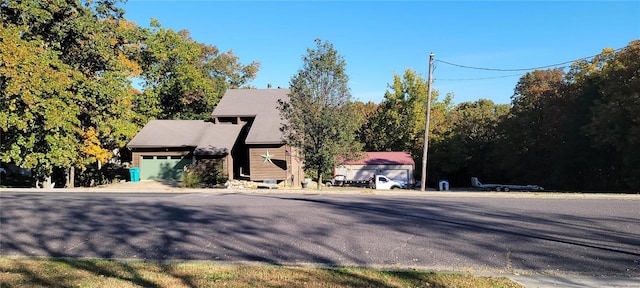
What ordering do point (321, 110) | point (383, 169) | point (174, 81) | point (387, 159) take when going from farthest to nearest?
point (387, 159) → point (383, 169) → point (174, 81) → point (321, 110)

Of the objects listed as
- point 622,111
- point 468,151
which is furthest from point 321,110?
point 468,151

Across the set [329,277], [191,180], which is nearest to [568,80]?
[191,180]

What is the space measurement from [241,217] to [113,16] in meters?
25.3

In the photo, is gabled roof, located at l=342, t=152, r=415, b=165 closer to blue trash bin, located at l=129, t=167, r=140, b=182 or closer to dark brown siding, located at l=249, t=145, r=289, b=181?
dark brown siding, located at l=249, t=145, r=289, b=181

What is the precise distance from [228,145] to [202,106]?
42.6 ft

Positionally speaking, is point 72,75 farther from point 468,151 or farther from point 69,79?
point 468,151

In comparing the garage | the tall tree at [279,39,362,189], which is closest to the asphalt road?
the tall tree at [279,39,362,189]

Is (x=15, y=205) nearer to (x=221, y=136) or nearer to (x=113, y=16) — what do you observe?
(x=221, y=136)

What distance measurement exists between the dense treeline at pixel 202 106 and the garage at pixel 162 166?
2184 millimetres

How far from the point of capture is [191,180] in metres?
24.2

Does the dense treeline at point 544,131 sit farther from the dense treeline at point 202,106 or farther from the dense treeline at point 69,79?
the dense treeline at point 69,79

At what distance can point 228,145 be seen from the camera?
29.1 metres

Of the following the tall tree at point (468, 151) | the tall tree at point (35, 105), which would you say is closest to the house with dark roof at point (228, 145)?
the tall tree at point (35, 105)

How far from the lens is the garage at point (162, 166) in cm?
3020
